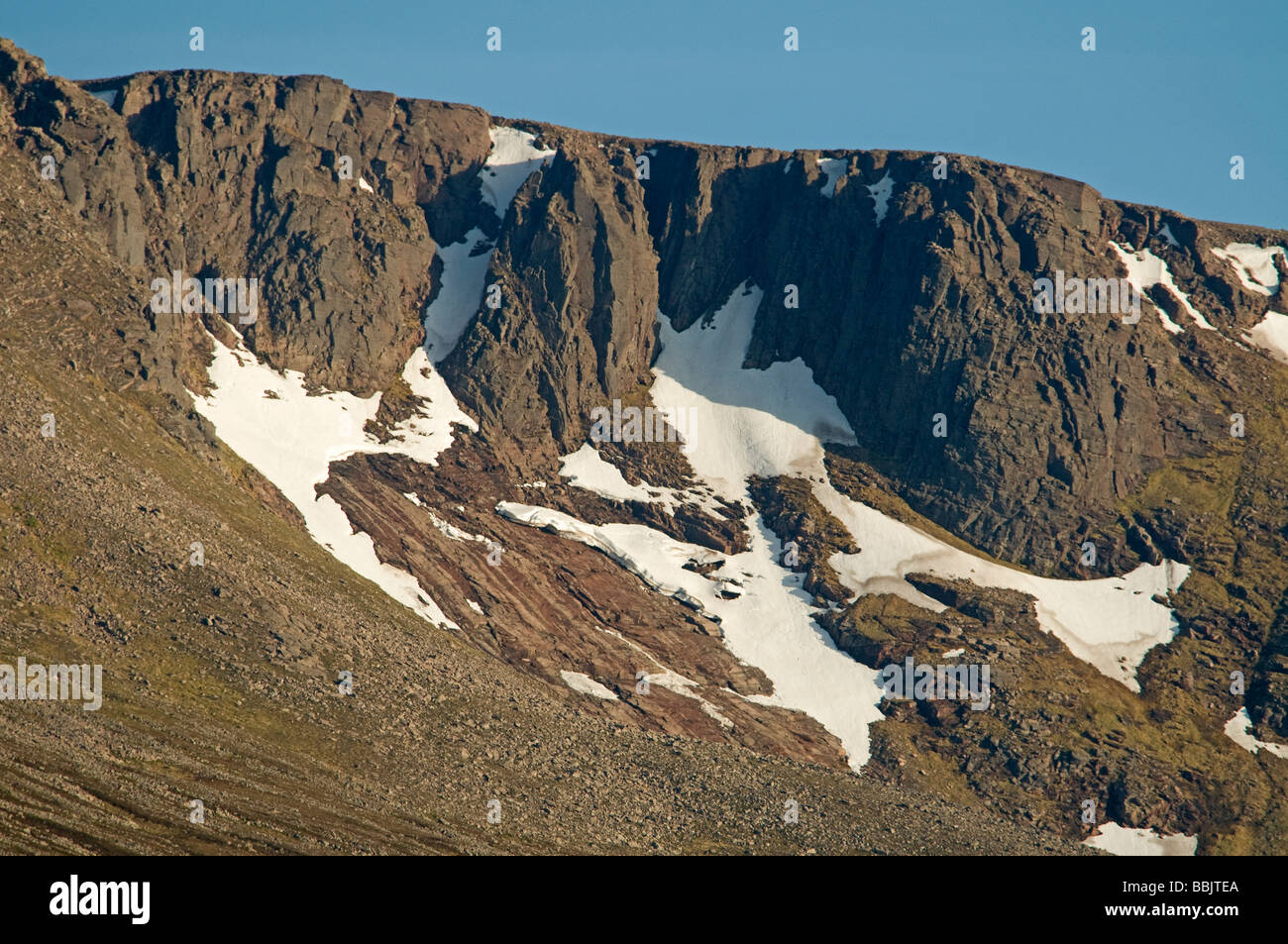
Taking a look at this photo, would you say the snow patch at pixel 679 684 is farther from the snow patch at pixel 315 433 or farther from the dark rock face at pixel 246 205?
the dark rock face at pixel 246 205

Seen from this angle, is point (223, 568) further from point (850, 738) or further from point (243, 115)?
point (243, 115)

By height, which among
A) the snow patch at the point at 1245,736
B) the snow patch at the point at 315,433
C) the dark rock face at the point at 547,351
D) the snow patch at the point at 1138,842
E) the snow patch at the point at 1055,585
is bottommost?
the snow patch at the point at 1138,842

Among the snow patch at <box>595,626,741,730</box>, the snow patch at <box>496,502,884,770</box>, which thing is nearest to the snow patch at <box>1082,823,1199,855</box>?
the snow patch at <box>496,502,884,770</box>

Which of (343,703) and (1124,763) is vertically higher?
(343,703)

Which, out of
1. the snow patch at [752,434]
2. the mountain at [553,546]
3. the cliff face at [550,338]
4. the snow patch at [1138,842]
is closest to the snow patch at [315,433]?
the mountain at [553,546]

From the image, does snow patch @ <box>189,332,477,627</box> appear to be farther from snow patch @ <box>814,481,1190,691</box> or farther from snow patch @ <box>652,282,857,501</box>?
snow patch @ <box>814,481,1190,691</box>
